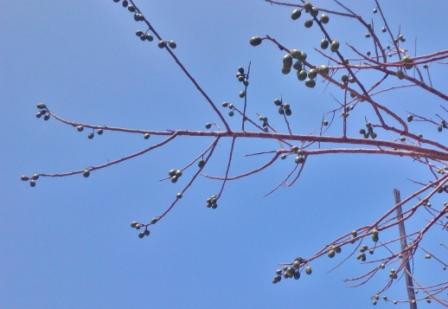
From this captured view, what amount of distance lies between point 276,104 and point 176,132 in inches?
23.9

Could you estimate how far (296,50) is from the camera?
2141mm

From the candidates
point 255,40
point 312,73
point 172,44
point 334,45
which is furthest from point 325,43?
point 172,44

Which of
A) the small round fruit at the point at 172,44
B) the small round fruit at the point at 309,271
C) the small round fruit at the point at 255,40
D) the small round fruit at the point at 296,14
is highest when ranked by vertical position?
the small round fruit at the point at 172,44

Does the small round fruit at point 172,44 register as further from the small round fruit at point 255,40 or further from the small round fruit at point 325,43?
the small round fruit at point 325,43

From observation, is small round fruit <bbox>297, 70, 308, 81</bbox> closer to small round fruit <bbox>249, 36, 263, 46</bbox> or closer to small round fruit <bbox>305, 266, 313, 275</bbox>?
small round fruit <bbox>249, 36, 263, 46</bbox>

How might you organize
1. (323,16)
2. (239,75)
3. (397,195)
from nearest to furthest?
(323,16)
(239,75)
(397,195)

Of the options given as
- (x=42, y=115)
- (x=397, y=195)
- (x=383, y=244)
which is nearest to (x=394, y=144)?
(x=383, y=244)

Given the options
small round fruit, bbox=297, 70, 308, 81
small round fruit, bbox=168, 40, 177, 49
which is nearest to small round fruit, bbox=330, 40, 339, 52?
small round fruit, bbox=297, 70, 308, 81

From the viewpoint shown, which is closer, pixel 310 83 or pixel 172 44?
pixel 310 83

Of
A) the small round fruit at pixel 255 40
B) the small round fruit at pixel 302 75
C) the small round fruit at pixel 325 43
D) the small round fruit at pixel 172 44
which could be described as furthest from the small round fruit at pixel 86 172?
the small round fruit at pixel 325 43

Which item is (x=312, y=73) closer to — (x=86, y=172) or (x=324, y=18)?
(x=324, y=18)

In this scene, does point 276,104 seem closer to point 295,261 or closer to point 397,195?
point 295,261

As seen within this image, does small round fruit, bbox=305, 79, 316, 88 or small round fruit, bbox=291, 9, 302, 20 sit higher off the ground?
small round fruit, bbox=291, 9, 302, 20

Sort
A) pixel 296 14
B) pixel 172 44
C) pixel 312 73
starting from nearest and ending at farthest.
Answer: pixel 312 73 < pixel 296 14 < pixel 172 44
